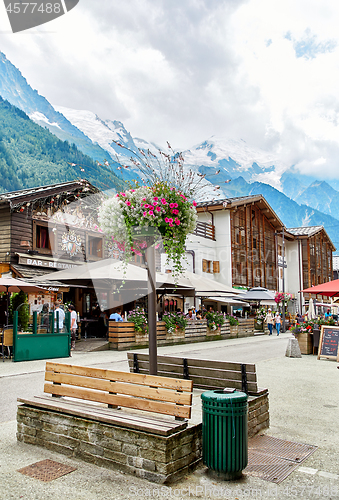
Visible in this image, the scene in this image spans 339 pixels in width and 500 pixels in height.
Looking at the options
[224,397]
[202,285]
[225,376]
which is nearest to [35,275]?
[202,285]

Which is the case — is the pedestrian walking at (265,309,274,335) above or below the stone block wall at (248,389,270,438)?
below

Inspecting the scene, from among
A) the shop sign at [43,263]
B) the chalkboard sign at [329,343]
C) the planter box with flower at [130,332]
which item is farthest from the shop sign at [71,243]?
the chalkboard sign at [329,343]

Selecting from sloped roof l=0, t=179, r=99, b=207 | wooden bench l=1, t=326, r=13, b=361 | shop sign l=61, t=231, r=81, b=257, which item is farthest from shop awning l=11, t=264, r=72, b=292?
wooden bench l=1, t=326, r=13, b=361

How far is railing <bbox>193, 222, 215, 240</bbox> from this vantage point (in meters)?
34.6

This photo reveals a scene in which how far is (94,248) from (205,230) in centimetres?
1253

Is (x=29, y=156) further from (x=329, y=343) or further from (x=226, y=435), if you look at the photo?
(x=226, y=435)

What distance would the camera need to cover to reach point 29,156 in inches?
3866

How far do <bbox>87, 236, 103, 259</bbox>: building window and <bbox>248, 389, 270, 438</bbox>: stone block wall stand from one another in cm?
1984

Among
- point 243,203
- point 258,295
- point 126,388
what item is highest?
point 243,203

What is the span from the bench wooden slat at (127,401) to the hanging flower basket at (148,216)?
5.60 feet

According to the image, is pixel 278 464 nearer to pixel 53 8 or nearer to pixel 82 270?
pixel 53 8

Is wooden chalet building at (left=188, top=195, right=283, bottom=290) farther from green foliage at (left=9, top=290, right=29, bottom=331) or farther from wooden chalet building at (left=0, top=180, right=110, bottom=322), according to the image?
green foliage at (left=9, top=290, right=29, bottom=331)

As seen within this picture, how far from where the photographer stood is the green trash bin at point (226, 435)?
402 centimetres

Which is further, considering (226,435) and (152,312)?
(152,312)
